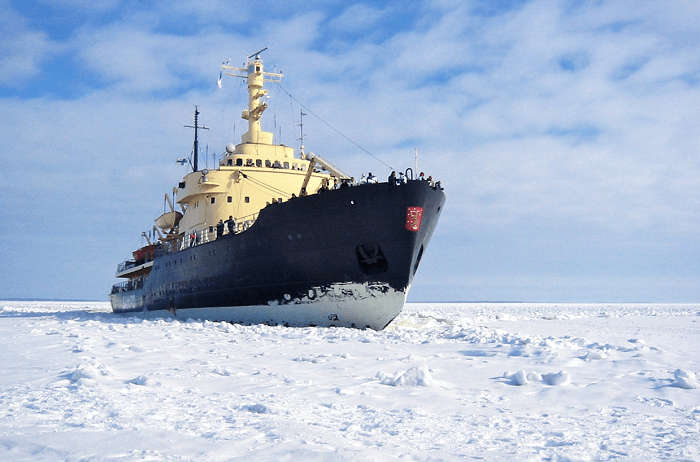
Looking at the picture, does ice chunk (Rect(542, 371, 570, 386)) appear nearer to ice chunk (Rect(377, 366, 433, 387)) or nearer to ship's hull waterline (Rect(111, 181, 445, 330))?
ice chunk (Rect(377, 366, 433, 387))

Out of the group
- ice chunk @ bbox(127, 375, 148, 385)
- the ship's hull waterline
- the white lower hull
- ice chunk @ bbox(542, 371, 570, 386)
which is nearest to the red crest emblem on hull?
the ship's hull waterline

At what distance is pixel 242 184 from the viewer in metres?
22.0

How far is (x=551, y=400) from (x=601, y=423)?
0.96m

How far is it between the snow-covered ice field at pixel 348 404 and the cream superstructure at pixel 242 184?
12.1 metres

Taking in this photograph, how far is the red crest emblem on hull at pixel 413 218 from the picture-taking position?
14680mm

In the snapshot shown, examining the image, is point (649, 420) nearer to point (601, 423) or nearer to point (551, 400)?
point (601, 423)

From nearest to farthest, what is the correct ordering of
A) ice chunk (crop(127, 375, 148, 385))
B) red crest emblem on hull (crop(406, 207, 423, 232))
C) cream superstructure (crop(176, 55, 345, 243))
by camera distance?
ice chunk (crop(127, 375, 148, 385)), red crest emblem on hull (crop(406, 207, 423, 232)), cream superstructure (crop(176, 55, 345, 243))

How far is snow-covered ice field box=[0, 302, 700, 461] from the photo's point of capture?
4207mm

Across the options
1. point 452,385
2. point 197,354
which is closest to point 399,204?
point 197,354

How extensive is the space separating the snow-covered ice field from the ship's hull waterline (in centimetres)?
496

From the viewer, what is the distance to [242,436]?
449 cm

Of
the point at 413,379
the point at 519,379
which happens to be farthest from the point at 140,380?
the point at 519,379

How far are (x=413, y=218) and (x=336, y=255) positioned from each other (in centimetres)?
234

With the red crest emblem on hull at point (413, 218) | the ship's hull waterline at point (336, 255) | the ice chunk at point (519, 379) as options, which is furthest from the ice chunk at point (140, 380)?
the red crest emblem on hull at point (413, 218)
